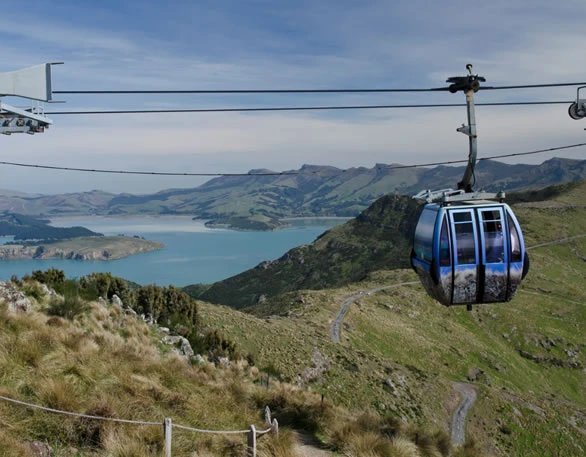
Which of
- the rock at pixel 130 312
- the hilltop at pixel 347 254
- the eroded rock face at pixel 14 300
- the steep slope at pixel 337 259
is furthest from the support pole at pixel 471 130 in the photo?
the steep slope at pixel 337 259

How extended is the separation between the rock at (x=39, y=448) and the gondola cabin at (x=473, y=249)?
1130cm

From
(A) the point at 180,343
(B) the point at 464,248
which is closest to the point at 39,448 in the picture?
(B) the point at 464,248

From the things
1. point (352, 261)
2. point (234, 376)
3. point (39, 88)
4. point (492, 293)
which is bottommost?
point (352, 261)

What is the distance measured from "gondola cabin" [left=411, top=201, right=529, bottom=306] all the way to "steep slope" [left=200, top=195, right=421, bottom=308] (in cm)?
10529

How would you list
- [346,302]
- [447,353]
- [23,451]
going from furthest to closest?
[346,302] < [447,353] < [23,451]

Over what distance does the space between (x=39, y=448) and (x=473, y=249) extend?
41.3 ft

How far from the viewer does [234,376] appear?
18953 millimetres

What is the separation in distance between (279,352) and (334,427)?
21.3 metres

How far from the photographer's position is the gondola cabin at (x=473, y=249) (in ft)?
50.3

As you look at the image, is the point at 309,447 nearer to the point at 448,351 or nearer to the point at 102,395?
the point at 102,395

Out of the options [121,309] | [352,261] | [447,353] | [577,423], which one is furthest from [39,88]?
[352,261]

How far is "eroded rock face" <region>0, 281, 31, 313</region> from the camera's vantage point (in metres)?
16.9

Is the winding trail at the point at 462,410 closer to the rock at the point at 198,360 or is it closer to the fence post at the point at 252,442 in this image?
the rock at the point at 198,360

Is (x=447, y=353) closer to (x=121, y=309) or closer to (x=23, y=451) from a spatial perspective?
(x=121, y=309)
